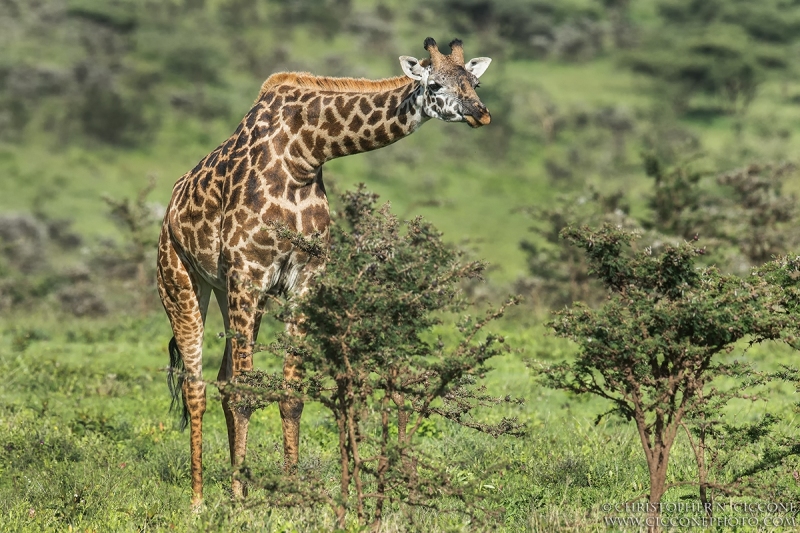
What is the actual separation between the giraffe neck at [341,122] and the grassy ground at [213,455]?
2.33 metres

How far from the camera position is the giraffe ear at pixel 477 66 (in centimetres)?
721

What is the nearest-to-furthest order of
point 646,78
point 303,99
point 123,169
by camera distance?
point 303,99 < point 123,169 < point 646,78

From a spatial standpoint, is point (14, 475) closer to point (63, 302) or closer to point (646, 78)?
point (63, 302)

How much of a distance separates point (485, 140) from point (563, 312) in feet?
113

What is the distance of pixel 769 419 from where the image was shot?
652cm

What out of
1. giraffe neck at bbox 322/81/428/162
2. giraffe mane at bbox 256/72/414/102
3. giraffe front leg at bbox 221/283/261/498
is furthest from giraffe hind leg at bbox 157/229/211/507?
giraffe neck at bbox 322/81/428/162

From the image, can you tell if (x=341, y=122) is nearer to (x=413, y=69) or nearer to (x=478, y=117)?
(x=413, y=69)

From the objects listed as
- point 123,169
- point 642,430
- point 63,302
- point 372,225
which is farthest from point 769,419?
point 123,169

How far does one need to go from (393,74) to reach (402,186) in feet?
32.0

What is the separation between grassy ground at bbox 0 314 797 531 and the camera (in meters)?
6.53

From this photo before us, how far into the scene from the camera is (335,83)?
311 inches

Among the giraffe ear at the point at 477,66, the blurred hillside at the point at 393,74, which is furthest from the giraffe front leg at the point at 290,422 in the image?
the blurred hillside at the point at 393,74

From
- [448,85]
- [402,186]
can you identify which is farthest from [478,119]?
[402,186]

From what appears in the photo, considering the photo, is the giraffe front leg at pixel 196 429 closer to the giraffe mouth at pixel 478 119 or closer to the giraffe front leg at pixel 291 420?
the giraffe front leg at pixel 291 420
